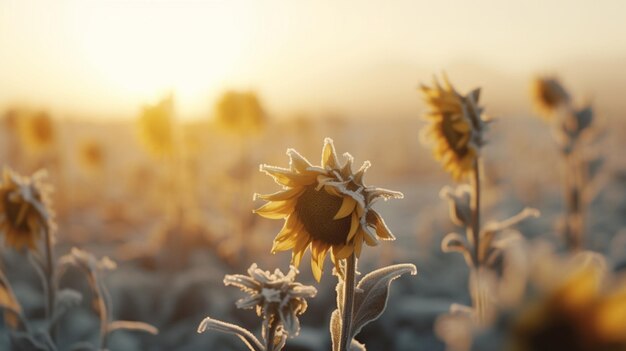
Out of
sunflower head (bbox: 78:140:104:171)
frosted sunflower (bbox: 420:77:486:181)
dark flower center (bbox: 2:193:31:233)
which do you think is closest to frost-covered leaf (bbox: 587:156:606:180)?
frosted sunflower (bbox: 420:77:486:181)

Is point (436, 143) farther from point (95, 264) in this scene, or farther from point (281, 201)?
point (95, 264)

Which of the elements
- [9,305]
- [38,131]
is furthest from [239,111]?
[9,305]

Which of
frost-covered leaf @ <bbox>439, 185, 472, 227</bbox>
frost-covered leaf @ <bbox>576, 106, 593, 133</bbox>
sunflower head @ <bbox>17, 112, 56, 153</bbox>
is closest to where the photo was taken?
frost-covered leaf @ <bbox>439, 185, 472, 227</bbox>

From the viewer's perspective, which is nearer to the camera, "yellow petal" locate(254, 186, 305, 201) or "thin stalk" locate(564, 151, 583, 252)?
"yellow petal" locate(254, 186, 305, 201)

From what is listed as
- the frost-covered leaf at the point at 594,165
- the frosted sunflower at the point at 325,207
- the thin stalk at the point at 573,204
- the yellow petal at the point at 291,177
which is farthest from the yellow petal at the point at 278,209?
the frost-covered leaf at the point at 594,165

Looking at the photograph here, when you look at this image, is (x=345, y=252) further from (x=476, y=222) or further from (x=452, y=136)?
(x=452, y=136)

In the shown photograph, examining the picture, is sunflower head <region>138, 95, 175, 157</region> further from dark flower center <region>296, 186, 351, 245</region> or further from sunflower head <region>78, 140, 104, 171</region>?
dark flower center <region>296, 186, 351, 245</region>

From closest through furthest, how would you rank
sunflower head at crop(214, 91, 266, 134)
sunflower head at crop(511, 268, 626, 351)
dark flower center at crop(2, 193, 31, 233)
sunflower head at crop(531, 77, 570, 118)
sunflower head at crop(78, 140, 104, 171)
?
sunflower head at crop(511, 268, 626, 351), dark flower center at crop(2, 193, 31, 233), sunflower head at crop(531, 77, 570, 118), sunflower head at crop(214, 91, 266, 134), sunflower head at crop(78, 140, 104, 171)
